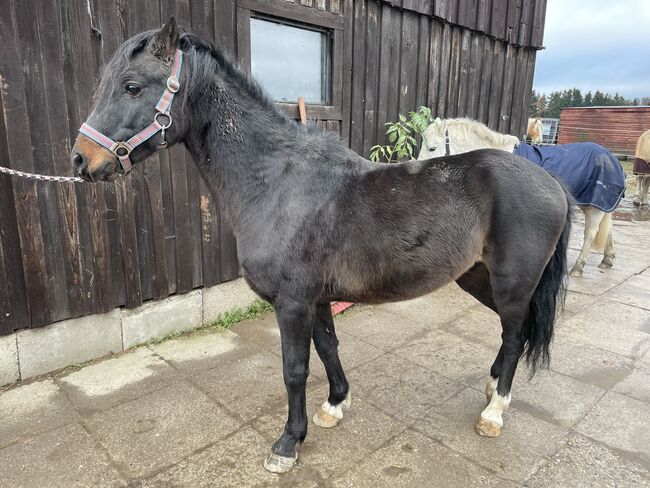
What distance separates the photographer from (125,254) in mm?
3234

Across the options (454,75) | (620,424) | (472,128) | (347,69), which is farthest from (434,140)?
(620,424)

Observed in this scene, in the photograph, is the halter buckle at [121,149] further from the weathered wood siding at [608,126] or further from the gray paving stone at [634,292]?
the weathered wood siding at [608,126]

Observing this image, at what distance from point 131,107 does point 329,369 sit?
5.48 feet

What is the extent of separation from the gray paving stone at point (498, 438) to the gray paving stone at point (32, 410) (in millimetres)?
2075

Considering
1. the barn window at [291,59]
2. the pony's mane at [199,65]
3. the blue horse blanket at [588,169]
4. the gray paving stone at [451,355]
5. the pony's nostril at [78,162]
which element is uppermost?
the barn window at [291,59]

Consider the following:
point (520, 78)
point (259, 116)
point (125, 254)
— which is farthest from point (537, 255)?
point (520, 78)

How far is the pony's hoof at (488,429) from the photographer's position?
2.36m

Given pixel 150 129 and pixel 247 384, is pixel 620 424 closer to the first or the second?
pixel 247 384

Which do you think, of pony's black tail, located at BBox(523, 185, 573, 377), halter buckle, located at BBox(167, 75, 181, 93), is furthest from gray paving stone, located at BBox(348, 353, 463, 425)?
halter buckle, located at BBox(167, 75, 181, 93)

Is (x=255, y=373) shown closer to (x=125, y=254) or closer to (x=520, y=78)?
(x=125, y=254)

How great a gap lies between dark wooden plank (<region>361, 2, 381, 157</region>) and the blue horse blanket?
1.80 m

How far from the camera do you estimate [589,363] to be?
3.22 metres

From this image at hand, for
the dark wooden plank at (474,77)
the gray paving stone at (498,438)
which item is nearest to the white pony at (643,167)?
the dark wooden plank at (474,77)

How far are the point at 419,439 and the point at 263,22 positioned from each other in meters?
3.47
